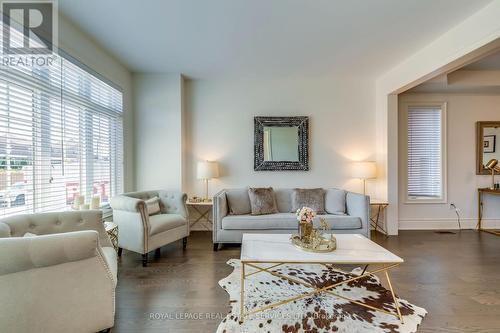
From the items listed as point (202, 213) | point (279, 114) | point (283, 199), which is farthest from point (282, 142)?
point (202, 213)

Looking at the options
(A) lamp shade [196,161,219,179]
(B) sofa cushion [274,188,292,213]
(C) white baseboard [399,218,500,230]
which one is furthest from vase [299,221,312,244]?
(C) white baseboard [399,218,500,230]

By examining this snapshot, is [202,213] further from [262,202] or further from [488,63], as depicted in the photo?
[488,63]

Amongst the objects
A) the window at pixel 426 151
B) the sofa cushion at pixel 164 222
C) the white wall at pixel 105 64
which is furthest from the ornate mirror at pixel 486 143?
the white wall at pixel 105 64

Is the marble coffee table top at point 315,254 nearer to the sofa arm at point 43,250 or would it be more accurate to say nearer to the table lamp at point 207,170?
the sofa arm at point 43,250

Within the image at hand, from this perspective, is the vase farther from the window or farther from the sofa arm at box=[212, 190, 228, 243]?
the window

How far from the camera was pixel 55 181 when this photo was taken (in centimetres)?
237

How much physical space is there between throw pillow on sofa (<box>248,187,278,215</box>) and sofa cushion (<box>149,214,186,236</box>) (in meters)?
1.04

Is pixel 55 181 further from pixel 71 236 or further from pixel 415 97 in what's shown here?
pixel 415 97

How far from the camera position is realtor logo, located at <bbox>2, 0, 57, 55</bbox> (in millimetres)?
1934

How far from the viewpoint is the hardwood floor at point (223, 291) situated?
5.86ft

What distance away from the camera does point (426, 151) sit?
13.9ft

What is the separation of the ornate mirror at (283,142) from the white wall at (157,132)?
4.45ft

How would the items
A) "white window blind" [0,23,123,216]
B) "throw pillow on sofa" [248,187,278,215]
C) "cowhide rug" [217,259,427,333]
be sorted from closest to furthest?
"cowhide rug" [217,259,427,333], "white window blind" [0,23,123,216], "throw pillow on sofa" [248,187,278,215]

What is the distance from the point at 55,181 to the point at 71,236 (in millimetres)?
1333
